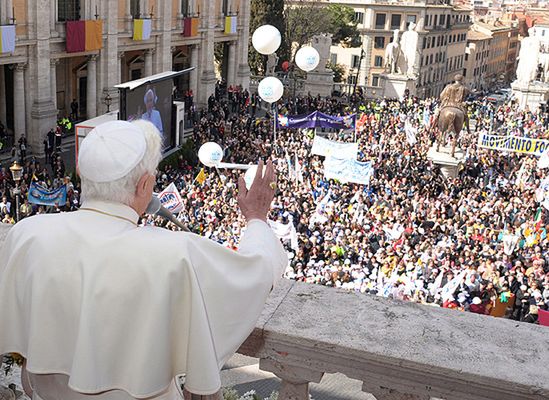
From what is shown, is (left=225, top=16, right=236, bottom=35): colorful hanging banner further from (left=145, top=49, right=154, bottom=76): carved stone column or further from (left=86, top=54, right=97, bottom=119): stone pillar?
(left=86, top=54, right=97, bottom=119): stone pillar

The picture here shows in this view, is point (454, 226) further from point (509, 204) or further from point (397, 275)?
point (397, 275)

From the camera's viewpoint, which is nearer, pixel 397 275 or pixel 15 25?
pixel 397 275

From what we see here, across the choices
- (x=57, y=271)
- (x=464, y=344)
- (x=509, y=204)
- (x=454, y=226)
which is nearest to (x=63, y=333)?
(x=57, y=271)

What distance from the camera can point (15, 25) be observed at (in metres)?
26.8

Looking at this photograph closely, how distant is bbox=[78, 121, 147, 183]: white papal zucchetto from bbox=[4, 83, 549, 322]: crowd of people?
11019 mm

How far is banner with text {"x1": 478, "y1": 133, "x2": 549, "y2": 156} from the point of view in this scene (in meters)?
23.0

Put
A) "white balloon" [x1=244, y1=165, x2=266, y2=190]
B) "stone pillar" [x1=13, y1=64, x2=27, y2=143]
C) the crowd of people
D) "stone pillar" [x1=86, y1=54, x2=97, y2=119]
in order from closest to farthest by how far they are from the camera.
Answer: "white balloon" [x1=244, y1=165, x2=266, y2=190]
the crowd of people
"stone pillar" [x1=13, y1=64, x2=27, y2=143]
"stone pillar" [x1=86, y1=54, x2=97, y2=119]

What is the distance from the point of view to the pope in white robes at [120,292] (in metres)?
2.07

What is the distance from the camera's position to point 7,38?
2600 cm

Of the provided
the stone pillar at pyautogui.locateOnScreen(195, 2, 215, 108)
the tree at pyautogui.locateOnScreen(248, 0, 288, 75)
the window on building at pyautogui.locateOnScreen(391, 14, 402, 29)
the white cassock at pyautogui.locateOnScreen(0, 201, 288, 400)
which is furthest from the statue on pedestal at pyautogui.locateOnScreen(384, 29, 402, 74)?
the white cassock at pyautogui.locateOnScreen(0, 201, 288, 400)

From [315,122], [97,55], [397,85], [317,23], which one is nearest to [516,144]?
[315,122]

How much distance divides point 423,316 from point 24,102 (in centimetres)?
2787

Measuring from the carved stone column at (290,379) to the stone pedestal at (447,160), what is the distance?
2319 centimetres

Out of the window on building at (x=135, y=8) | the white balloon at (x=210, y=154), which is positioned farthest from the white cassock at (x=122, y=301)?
the window on building at (x=135, y=8)
